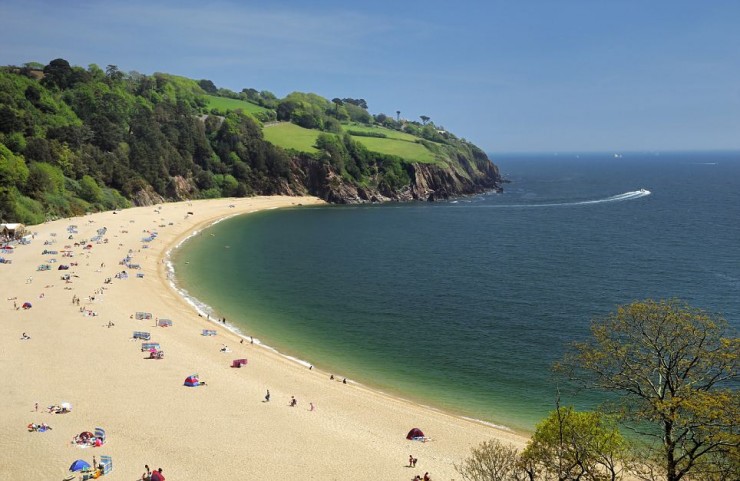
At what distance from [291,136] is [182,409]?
150933mm

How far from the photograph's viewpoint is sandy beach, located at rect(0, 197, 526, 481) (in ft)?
95.1

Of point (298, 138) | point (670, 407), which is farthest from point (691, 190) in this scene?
point (670, 407)

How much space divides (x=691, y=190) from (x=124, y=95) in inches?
7399

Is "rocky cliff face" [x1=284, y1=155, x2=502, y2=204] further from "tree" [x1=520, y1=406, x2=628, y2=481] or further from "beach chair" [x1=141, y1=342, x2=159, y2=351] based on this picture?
"tree" [x1=520, y1=406, x2=628, y2=481]

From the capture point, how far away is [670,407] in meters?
17.7

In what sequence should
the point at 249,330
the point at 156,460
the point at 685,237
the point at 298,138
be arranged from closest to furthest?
the point at 156,460 → the point at 249,330 → the point at 685,237 → the point at 298,138

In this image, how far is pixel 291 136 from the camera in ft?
582

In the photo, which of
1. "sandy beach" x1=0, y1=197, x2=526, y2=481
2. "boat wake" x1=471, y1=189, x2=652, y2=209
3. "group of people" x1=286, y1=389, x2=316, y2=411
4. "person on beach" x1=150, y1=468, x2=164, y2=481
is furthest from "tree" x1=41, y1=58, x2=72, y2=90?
"person on beach" x1=150, y1=468, x2=164, y2=481

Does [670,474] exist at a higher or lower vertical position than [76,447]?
higher

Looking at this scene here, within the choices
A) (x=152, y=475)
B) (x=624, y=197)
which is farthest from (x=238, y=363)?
(x=624, y=197)

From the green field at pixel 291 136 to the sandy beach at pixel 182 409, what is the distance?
114 metres

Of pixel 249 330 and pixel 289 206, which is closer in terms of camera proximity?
pixel 249 330

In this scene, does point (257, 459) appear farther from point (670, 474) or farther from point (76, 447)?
point (670, 474)

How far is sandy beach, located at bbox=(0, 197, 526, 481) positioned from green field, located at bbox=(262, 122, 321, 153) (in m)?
114
